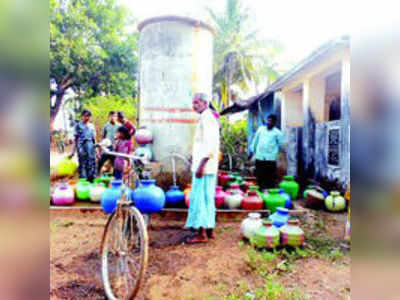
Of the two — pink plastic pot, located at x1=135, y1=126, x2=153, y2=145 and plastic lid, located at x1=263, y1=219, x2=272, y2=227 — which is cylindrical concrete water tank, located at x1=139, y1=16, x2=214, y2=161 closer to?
pink plastic pot, located at x1=135, y1=126, x2=153, y2=145

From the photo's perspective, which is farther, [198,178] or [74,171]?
[74,171]

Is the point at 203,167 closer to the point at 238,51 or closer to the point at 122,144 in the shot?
the point at 122,144

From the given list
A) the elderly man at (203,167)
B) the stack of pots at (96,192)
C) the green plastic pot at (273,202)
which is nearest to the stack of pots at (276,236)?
the elderly man at (203,167)

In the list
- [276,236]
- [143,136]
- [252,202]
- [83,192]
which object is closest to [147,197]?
[276,236]

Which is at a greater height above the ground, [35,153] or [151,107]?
[151,107]

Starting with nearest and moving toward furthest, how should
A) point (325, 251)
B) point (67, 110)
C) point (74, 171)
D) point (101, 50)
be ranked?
point (325, 251)
point (74, 171)
point (101, 50)
point (67, 110)

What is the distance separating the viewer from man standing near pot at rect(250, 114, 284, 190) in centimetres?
626

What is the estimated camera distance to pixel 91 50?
1364cm

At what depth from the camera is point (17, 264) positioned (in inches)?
22.1

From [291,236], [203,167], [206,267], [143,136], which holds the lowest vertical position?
[206,267]

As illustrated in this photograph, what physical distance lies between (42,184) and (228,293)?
226 centimetres

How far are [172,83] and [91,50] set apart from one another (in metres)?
10.3

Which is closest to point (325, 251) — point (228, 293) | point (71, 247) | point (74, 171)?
point (228, 293)

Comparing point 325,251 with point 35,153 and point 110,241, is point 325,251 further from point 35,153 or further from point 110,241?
point 35,153
